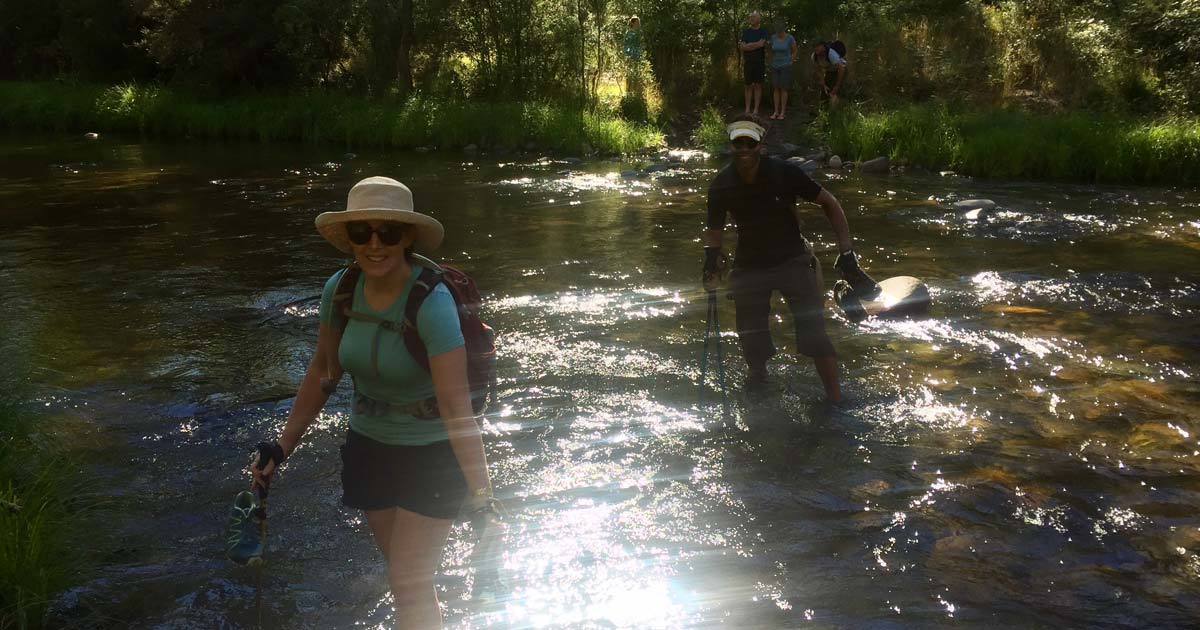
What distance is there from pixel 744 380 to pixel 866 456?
1.65m

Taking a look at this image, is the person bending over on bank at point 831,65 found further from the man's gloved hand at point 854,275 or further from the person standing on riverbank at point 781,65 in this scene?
the man's gloved hand at point 854,275

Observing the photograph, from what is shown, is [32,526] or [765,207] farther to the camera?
[765,207]

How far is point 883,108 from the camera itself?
23062 mm

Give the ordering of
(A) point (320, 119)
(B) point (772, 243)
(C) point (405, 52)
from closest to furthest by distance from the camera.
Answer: (B) point (772, 243), (A) point (320, 119), (C) point (405, 52)

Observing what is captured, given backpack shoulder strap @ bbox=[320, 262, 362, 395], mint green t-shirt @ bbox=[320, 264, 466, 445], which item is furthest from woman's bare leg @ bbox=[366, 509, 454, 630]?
backpack shoulder strap @ bbox=[320, 262, 362, 395]

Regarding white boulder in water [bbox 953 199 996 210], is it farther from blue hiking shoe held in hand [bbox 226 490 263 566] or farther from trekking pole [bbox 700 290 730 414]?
blue hiking shoe held in hand [bbox 226 490 263 566]

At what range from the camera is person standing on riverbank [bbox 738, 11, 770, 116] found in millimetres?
22625

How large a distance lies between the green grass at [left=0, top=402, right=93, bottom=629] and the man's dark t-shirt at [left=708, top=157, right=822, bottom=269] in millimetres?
4254

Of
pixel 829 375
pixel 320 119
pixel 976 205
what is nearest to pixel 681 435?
pixel 829 375

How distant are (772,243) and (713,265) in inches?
18.3

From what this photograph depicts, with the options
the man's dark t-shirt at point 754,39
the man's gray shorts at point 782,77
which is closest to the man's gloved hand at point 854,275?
the man's dark t-shirt at point 754,39

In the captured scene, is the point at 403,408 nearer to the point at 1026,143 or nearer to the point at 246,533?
the point at 246,533

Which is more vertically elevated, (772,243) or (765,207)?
(765,207)

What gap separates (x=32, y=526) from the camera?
4422mm
